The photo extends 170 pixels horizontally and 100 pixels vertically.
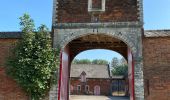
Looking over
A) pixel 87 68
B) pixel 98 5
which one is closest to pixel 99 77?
pixel 87 68

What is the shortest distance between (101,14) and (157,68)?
3494 millimetres

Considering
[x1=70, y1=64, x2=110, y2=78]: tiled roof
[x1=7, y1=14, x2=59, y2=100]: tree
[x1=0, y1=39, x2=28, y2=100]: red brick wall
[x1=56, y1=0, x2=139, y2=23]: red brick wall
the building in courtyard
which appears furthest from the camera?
[x1=70, y1=64, x2=110, y2=78]: tiled roof

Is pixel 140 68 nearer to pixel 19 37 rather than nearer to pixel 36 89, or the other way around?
pixel 36 89

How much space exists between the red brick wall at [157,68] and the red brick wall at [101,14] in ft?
4.74

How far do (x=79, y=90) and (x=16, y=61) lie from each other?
1160 inches

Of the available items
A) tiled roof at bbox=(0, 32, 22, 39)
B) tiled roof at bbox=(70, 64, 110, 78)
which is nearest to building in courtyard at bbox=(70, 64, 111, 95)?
tiled roof at bbox=(70, 64, 110, 78)

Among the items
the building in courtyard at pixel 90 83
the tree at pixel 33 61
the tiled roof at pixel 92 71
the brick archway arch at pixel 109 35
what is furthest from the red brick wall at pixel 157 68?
the tiled roof at pixel 92 71

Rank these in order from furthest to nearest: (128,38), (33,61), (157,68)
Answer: (128,38) < (157,68) < (33,61)

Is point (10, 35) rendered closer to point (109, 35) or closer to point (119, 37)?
point (109, 35)

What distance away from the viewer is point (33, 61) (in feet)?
37.4

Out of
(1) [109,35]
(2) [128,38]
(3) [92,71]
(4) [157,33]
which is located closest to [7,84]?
(1) [109,35]

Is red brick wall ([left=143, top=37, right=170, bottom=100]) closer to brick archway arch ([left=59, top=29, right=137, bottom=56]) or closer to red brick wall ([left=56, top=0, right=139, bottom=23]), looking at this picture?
brick archway arch ([left=59, top=29, right=137, bottom=56])

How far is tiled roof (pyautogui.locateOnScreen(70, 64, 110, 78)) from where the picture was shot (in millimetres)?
41312

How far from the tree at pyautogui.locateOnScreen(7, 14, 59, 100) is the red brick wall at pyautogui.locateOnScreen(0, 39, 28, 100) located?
1.42ft
